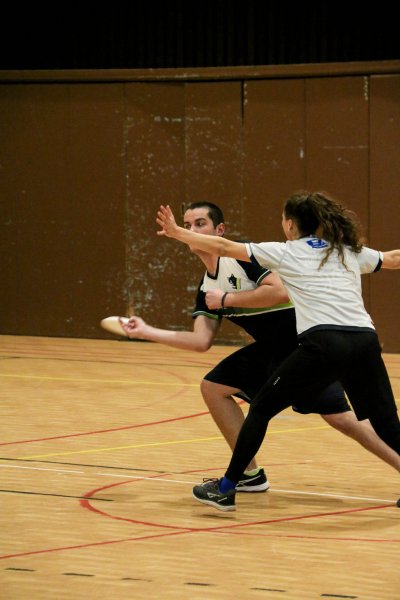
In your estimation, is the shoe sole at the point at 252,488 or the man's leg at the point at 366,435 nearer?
the man's leg at the point at 366,435

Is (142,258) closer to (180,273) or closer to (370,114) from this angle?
(180,273)

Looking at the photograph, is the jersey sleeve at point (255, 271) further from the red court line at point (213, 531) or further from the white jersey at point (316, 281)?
the red court line at point (213, 531)

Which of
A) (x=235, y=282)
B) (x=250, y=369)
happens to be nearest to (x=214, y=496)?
(x=250, y=369)

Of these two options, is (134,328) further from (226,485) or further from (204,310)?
(226,485)

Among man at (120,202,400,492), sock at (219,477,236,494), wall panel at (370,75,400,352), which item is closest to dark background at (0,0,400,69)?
wall panel at (370,75,400,352)

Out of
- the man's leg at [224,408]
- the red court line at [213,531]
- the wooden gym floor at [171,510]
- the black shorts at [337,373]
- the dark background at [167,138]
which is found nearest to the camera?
the wooden gym floor at [171,510]

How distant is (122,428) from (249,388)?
252cm

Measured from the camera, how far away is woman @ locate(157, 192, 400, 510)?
227 inches

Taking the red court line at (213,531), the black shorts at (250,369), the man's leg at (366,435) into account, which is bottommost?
the red court line at (213,531)

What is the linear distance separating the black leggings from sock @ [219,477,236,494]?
0.81 feet

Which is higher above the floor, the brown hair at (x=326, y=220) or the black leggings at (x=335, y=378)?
the brown hair at (x=326, y=220)

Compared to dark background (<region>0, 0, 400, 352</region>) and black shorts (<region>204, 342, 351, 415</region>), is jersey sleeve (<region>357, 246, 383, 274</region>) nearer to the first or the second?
black shorts (<region>204, 342, 351, 415</region>)

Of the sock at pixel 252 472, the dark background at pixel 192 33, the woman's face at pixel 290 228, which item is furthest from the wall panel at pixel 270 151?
the woman's face at pixel 290 228

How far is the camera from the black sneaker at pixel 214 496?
607 cm
